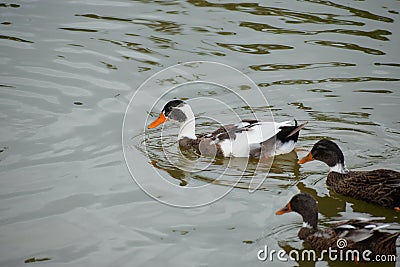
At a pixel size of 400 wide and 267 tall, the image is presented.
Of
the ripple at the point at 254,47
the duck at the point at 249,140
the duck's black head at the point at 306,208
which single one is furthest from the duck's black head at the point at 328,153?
the ripple at the point at 254,47

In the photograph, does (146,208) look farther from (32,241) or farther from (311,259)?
(311,259)

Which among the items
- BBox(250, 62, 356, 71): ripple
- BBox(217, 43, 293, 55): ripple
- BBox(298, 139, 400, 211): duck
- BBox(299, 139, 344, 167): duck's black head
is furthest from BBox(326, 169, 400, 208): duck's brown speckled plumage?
BBox(217, 43, 293, 55): ripple

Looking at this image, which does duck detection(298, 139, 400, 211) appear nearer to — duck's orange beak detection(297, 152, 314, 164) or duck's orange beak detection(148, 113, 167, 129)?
duck's orange beak detection(297, 152, 314, 164)

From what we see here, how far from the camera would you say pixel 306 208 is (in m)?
6.02

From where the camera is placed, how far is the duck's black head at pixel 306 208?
5.97 m

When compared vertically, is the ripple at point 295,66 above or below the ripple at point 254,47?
below

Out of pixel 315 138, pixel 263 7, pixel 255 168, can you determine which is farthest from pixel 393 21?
pixel 255 168

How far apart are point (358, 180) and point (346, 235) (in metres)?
1.35

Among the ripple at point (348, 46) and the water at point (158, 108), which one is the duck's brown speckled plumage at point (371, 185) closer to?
the water at point (158, 108)

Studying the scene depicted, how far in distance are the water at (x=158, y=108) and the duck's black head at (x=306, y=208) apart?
194 millimetres

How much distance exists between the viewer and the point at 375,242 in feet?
18.1

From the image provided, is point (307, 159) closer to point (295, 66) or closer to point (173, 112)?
point (173, 112)

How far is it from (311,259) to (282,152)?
93.8 inches

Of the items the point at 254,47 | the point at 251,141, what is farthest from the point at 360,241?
the point at 254,47
